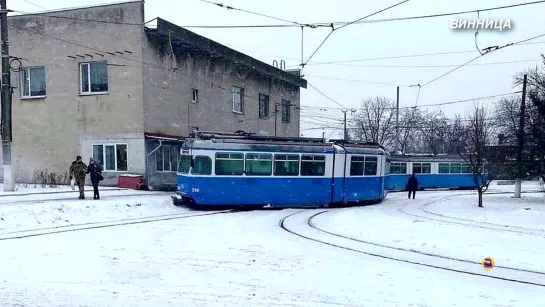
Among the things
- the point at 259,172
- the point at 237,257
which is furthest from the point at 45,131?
the point at 237,257

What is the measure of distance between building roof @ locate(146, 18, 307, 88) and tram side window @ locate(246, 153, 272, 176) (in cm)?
924

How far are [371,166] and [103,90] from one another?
48.6ft

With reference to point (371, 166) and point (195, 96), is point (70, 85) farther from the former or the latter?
point (371, 166)

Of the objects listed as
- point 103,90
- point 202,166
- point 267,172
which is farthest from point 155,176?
point 267,172

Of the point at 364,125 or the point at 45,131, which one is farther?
the point at 364,125

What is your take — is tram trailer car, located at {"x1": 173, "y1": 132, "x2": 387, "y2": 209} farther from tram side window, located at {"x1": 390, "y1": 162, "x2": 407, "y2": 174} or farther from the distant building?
tram side window, located at {"x1": 390, "y1": 162, "x2": 407, "y2": 174}

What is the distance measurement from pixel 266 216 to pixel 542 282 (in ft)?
35.8

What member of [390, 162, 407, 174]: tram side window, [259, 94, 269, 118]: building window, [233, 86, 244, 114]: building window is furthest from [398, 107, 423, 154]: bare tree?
[233, 86, 244, 114]: building window

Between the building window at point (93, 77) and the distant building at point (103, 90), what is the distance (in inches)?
2.1

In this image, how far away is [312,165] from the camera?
2120 centimetres

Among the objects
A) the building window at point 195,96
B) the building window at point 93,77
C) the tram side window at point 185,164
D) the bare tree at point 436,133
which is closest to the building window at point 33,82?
the building window at point 93,77

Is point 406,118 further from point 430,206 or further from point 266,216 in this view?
point 266,216

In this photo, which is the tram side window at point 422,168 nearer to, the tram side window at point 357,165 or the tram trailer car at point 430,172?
the tram trailer car at point 430,172

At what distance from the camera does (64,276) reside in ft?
24.8
